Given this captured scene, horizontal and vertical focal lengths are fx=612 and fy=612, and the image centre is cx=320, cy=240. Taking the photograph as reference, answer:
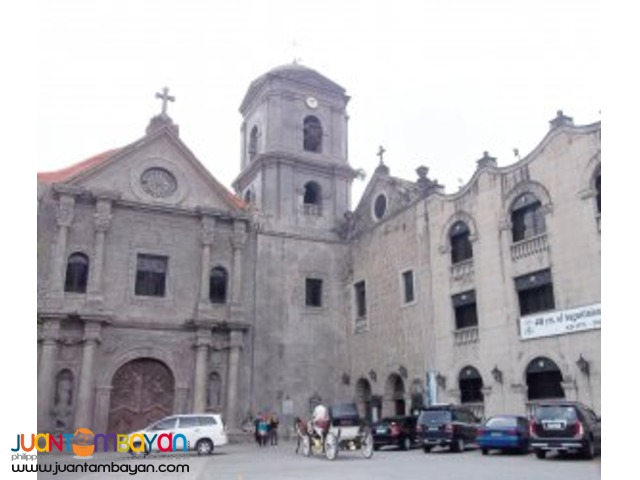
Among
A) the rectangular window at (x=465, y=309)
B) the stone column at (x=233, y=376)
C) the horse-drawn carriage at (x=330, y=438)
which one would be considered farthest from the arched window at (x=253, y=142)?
the horse-drawn carriage at (x=330, y=438)

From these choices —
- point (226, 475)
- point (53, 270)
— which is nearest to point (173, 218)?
point (53, 270)

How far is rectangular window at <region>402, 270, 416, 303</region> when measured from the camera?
2826 centimetres

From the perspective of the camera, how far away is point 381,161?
32156 mm

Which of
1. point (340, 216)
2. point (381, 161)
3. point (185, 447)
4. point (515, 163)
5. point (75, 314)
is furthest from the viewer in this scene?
point (340, 216)

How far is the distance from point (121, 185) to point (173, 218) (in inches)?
115

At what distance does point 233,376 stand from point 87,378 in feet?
21.5

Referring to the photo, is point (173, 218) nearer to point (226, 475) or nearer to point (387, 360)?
point (387, 360)

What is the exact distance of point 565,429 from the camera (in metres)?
16.3

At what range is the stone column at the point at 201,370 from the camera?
2795cm

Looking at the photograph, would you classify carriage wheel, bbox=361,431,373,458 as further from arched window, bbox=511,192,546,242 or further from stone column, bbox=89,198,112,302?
stone column, bbox=89,198,112,302

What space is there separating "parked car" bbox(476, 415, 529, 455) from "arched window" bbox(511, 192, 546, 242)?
287 inches

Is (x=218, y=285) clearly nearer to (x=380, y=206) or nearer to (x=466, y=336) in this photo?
(x=380, y=206)

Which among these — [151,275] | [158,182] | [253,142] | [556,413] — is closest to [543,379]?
[556,413]

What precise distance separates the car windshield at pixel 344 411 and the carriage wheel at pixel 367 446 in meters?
8.46
